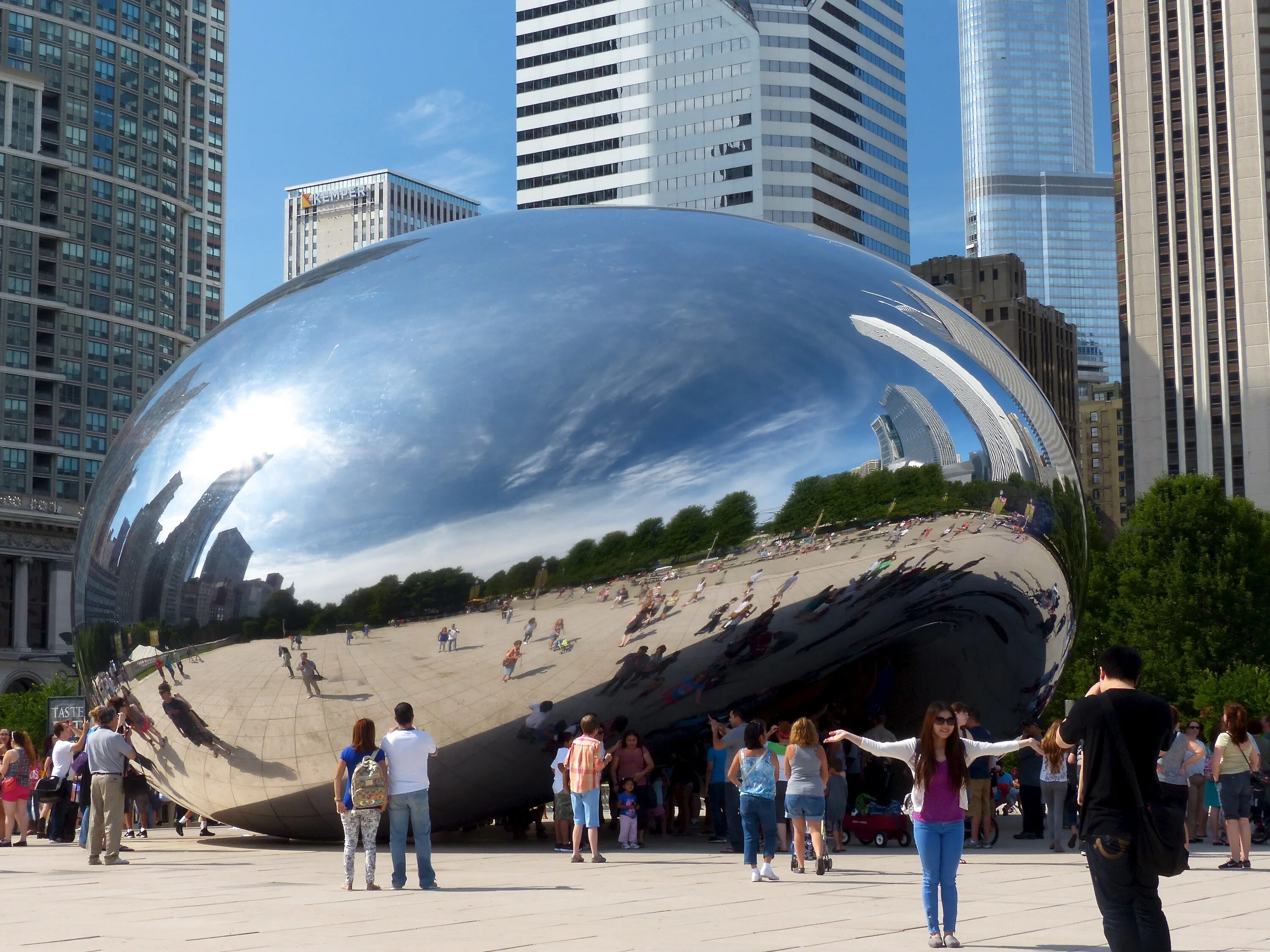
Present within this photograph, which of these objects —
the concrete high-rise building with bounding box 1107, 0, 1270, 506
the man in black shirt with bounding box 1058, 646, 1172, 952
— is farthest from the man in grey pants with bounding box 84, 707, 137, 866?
the concrete high-rise building with bounding box 1107, 0, 1270, 506

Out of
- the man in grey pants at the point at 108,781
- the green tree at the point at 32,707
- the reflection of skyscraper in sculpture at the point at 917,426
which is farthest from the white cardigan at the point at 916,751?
the green tree at the point at 32,707

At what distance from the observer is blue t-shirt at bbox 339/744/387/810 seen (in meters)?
11.5

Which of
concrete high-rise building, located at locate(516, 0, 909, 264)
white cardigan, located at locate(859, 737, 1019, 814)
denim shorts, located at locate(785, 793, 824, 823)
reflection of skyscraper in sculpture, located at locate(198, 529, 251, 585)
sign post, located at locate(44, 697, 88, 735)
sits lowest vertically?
denim shorts, located at locate(785, 793, 824, 823)

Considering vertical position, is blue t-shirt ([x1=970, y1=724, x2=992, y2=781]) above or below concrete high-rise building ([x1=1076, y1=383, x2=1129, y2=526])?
below

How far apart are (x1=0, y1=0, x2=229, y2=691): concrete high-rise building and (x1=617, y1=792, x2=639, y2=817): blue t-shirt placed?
85.8 m

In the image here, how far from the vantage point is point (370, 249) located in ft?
48.6

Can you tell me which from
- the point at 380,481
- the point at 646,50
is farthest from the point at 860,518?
the point at 646,50

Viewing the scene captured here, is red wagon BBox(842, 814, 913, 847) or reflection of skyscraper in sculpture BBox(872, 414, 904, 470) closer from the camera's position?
reflection of skyscraper in sculpture BBox(872, 414, 904, 470)

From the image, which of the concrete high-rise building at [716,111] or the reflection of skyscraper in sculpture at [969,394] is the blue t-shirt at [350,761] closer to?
the reflection of skyscraper in sculpture at [969,394]

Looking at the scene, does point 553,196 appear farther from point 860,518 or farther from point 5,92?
point 860,518

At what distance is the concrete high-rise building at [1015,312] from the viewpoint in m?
142

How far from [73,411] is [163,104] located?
2660 cm

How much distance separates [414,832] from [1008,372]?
7.47 m

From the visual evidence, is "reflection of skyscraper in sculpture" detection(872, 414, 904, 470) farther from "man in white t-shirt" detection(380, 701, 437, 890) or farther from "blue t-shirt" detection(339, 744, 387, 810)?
"blue t-shirt" detection(339, 744, 387, 810)
